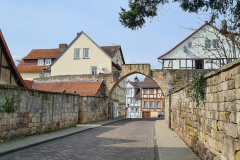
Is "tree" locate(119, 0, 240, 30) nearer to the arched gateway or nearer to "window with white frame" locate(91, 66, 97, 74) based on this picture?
→ the arched gateway

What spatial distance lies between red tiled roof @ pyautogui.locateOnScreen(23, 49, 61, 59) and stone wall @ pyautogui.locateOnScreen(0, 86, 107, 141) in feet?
99.3

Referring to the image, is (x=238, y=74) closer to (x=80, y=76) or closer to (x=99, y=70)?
(x=80, y=76)

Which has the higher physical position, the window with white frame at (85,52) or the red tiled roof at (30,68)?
the window with white frame at (85,52)

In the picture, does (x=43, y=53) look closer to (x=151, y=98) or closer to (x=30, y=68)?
(x=30, y=68)

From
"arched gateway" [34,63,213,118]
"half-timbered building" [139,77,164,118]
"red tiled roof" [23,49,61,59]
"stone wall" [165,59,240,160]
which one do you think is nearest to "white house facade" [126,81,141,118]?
"half-timbered building" [139,77,164,118]

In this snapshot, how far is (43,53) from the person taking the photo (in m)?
48.4

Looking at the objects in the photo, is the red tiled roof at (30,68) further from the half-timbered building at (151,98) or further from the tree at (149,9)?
the tree at (149,9)

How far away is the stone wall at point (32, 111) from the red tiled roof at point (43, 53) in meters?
30.3

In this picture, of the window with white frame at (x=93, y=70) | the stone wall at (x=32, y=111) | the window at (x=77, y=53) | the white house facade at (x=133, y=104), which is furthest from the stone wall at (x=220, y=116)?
the white house facade at (x=133, y=104)

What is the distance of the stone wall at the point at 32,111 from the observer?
10.1 metres

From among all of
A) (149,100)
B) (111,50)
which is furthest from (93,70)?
(149,100)

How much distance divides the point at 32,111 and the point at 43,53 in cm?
3787

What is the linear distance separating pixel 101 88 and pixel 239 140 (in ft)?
84.4

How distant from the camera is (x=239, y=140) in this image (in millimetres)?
4352
